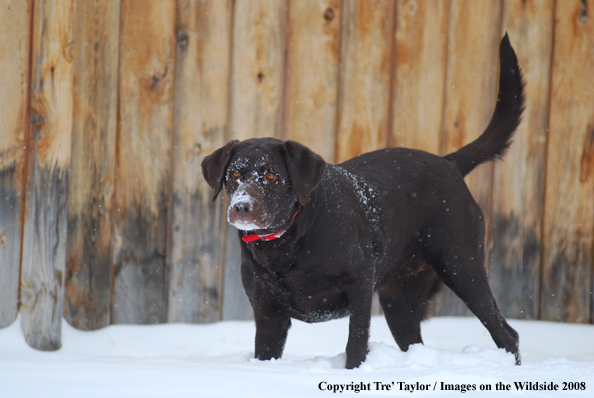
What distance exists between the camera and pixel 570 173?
394 centimetres

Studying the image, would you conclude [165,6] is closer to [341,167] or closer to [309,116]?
[309,116]

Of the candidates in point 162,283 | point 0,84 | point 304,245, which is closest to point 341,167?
point 304,245

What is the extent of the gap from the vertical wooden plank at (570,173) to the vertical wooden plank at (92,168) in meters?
2.77

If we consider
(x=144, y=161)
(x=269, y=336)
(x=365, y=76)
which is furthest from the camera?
(x=365, y=76)

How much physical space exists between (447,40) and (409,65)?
0.97 feet

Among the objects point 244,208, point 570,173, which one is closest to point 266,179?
point 244,208

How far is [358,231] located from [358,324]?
1.33ft

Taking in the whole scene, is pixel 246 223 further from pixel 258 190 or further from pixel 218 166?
pixel 218 166

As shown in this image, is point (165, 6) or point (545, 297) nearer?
point (165, 6)

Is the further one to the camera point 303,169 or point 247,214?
point 303,169

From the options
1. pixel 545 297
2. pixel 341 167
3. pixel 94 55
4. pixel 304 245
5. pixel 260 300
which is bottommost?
pixel 545 297

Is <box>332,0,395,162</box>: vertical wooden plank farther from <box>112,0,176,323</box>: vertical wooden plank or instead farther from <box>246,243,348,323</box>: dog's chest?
<box>246,243,348,323</box>: dog's chest

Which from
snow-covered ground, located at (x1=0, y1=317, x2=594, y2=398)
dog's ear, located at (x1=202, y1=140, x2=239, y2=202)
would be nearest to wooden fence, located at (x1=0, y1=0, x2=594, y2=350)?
snow-covered ground, located at (x1=0, y1=317, x2=594, y2=398)

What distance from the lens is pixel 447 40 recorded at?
12.6 ft
